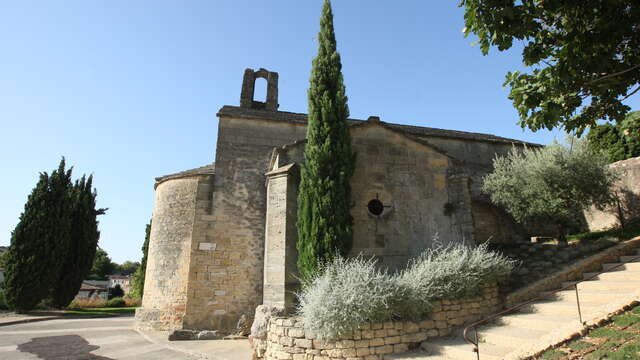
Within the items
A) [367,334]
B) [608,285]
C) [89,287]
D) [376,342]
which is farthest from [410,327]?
[89,287]

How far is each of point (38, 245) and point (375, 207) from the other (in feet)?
63.5

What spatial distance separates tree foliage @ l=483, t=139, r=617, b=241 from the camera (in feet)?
40.2

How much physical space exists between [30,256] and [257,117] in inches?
584

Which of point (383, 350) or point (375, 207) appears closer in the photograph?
point (383, 350)

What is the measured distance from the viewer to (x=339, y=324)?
21.9 feet

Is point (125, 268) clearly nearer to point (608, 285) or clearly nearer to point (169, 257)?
point (169, 257)

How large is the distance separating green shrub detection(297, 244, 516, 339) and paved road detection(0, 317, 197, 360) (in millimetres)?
4080

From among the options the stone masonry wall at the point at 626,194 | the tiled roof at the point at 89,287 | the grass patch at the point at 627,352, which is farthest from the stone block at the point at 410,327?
the tiled roof at the point at 89,287

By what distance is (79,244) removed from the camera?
21828 mm

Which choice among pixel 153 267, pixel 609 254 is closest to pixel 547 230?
pixel 609 254

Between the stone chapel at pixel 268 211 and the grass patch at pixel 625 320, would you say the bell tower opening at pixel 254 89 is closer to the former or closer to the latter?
the stone chapel at pixel 268 211

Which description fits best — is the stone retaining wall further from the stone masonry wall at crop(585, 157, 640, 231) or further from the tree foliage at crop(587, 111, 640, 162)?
the tree foliage at crop(587, 111, 640, 162)

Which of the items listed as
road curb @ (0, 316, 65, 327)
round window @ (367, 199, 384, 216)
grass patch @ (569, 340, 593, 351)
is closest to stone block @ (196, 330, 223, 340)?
round window @ (367, 199, 384, 216)

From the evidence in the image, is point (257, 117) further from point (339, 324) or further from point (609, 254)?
point (609, 254)
